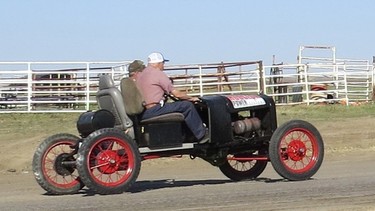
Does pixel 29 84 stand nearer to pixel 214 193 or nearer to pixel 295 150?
pixel 295 150

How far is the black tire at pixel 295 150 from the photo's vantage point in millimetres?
11273

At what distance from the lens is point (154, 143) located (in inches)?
428

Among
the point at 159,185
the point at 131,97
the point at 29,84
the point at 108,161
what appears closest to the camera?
the point at 108,161

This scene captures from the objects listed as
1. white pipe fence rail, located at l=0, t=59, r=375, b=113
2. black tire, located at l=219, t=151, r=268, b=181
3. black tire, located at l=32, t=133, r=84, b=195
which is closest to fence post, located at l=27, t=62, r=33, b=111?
white pipe fence rail, located at l=0, t=59, r=375, b=113

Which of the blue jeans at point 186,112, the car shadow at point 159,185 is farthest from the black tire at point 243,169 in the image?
the blue jeans at point 186,112

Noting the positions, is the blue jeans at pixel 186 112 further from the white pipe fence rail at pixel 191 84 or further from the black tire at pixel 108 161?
the white pipe fence rail at pixel 191 84

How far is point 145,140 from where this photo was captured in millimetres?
10883

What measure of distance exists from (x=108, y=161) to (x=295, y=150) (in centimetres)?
254

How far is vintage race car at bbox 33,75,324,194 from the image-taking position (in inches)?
412

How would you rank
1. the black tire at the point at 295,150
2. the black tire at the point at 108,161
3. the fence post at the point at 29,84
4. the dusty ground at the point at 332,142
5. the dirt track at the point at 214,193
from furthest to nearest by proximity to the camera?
the fence post at the point at 29,84, the dusty ground at the point at 332,142, the black tire at the point at 295,150, the black tire at the point at 108,161, the dirt track at the point at 214,193

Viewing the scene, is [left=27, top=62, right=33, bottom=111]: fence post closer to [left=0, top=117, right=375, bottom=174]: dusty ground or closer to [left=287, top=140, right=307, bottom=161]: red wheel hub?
[left=0, top=117, right=375, bottom=174]: dusty ground

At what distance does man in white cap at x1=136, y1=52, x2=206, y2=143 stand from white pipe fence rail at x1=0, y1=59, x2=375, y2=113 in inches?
584

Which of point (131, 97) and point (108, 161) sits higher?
point (131, 97)

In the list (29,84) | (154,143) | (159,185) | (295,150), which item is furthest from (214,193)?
(29,84)
